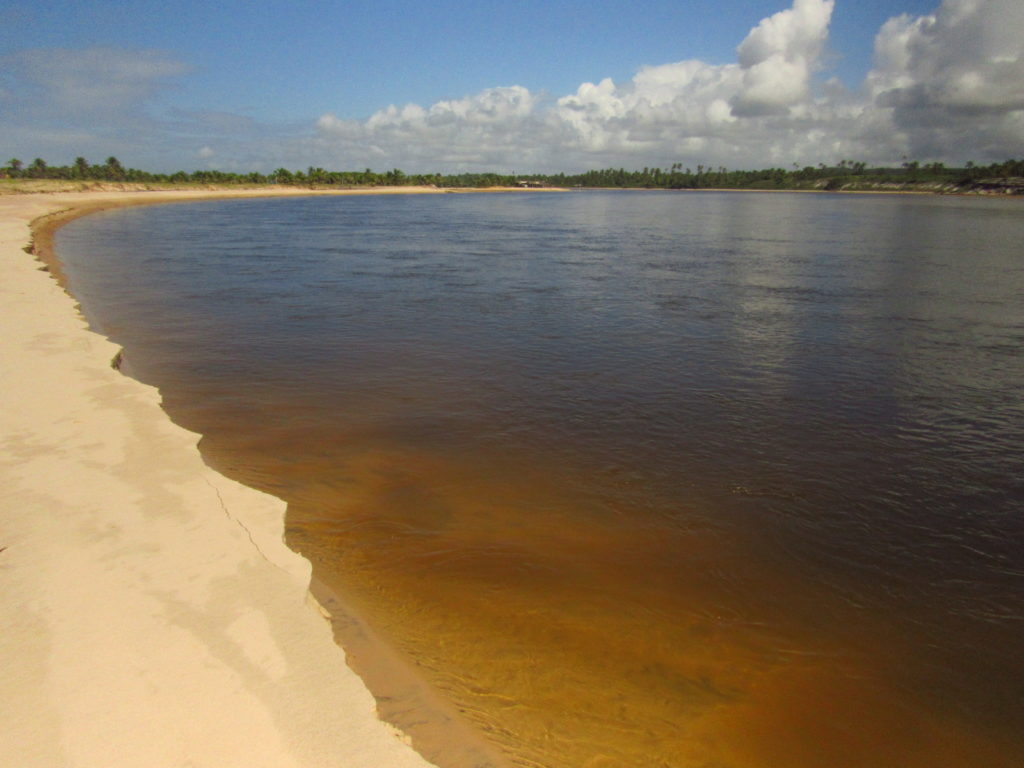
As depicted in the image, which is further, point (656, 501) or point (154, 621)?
point (656, 501)

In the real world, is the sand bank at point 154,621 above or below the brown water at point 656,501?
above

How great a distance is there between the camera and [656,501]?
26.6 ft

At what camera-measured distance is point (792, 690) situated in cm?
526

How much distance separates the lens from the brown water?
5.10m

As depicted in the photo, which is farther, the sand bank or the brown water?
the brown water

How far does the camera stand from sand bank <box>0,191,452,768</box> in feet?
12.8

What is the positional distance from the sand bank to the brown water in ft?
2.86

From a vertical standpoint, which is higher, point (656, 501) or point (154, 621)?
point (154, 621)

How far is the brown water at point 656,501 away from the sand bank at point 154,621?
871mm

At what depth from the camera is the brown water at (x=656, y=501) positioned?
5.10 metres

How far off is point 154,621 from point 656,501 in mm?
5860

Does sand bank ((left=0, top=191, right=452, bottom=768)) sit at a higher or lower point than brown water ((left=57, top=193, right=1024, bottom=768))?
higher

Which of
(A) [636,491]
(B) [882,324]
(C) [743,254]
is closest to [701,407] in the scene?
(A) [636,491]

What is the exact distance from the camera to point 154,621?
16.1ft
